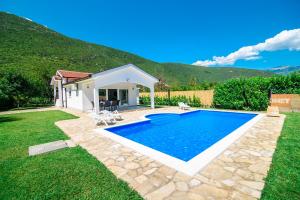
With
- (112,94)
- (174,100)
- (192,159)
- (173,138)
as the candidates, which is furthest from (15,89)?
(192,159)

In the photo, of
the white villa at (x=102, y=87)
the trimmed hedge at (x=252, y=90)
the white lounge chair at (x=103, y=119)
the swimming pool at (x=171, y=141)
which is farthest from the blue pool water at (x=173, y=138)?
the trimmed hedge at (x=252, y=90)

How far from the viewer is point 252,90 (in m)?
14.8

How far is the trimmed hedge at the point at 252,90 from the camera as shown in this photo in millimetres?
13562

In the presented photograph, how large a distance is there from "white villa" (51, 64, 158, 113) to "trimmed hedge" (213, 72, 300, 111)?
25.1 feet

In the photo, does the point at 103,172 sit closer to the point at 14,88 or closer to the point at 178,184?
the point at 178,184

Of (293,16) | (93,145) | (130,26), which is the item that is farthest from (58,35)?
(293,16)

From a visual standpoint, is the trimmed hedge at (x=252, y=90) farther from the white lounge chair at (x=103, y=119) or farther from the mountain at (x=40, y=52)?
the white lounge chair at (x=103, y=119)

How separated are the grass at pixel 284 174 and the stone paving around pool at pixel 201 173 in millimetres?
140

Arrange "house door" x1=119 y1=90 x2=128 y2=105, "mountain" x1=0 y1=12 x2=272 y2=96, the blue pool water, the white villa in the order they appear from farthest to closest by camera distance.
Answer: "mountain" x1=0 y1=12 x2=272 y2=96 < "house door" x1=119 y1=90 x2=128 y2=105 < the white villa < the blue pool water

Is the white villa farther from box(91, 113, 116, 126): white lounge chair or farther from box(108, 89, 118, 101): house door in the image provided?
box(91, 113, 116, 126): white lounge chair

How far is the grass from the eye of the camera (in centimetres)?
294

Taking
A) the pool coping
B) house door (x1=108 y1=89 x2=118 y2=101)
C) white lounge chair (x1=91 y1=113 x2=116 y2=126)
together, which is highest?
house door (x1=108 y1=89 x2=118 y2=101)

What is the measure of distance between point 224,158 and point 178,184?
2.01 meters

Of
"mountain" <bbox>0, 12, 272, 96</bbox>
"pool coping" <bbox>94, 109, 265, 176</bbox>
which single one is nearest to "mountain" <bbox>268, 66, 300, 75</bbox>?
"mountain" <bbox>0, 12, 272, 96</bbox>
